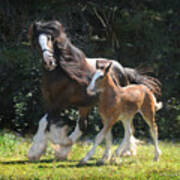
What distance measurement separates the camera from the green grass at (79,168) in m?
4.77

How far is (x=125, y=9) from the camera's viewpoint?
11.1 meters

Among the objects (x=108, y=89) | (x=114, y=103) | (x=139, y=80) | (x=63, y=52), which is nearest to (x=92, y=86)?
(x=108, y=89)

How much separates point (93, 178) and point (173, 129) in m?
6.75

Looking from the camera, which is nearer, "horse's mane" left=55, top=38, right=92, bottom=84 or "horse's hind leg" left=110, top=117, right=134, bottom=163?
"horse's hind leg" left=110, top=117, right=134, bottom=163

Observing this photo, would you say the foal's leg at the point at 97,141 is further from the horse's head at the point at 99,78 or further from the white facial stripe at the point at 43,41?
the white facial stripe at the point at 43,41

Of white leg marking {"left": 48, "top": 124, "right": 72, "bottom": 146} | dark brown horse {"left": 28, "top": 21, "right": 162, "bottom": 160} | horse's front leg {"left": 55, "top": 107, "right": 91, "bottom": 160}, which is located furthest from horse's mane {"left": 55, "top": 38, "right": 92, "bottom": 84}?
white leg marking {"left": 48, "top": 124, "right": 72, "bottom": 146}

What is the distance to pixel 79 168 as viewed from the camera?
5.32 metres

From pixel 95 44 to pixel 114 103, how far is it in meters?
4.87

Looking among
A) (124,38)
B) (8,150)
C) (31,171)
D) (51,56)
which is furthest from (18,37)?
(31,171)

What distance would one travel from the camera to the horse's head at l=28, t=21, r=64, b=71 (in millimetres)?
5691

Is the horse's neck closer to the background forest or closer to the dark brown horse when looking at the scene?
the dark brown horse

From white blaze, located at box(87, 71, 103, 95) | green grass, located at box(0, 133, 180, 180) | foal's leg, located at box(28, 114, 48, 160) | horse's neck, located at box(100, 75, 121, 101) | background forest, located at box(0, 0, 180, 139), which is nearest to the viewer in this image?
green grass, located at box(0, 133, 180, 180)

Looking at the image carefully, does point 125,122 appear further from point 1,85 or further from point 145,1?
point 145,1

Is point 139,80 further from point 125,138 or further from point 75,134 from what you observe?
point 75,134
